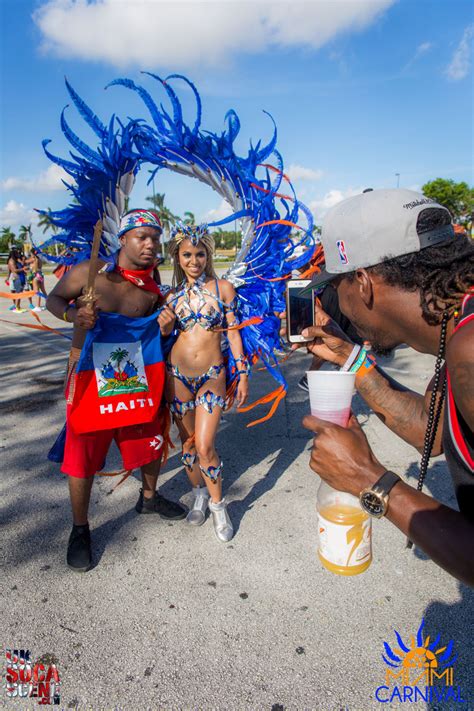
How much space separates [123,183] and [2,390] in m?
4.06

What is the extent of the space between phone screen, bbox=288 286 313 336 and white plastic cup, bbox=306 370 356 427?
0.79 metres

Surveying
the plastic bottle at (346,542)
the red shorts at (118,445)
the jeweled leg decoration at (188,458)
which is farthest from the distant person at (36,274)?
the plastic bottle at (346,542)

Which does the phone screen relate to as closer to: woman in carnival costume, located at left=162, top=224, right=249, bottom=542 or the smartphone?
the smartphone

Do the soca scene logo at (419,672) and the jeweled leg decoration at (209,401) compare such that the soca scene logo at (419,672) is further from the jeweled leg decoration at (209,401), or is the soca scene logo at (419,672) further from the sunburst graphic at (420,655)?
the jeweled leg decoration at (209,401)

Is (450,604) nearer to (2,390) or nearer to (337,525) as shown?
(337,525)

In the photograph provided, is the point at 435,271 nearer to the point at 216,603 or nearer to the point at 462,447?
the point at 462,447

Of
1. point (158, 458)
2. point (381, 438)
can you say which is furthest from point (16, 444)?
point (381, 438)

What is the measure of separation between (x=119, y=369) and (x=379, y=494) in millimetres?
1878

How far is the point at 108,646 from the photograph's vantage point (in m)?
2.20

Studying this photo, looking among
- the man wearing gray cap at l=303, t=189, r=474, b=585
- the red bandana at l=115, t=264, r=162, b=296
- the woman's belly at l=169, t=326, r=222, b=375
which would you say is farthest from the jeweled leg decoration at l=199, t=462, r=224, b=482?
the man wearing gray cap at l=303, t=189, r=474, b=585

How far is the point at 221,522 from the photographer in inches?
121

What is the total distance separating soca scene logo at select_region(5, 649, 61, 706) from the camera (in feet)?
6.49

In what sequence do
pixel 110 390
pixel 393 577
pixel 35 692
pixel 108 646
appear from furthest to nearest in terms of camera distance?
pixel 110 390 → pixel 393 577 → pixel 108 646 → pixel 35 692

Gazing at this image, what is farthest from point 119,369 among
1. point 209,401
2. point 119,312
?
point 209,401
